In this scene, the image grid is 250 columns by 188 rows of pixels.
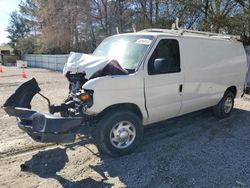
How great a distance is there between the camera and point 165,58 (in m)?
5.05

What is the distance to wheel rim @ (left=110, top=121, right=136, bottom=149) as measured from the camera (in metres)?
4.49

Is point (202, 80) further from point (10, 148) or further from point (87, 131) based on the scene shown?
point (10, 148)

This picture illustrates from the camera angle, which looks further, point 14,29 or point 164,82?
point 14,29

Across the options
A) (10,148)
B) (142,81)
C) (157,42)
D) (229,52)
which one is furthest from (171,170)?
(229,52)

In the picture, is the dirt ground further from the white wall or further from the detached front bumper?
the white wall

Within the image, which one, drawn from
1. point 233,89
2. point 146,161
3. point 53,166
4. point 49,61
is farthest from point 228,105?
point 49,61

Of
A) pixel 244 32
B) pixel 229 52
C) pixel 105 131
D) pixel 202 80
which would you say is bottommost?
pixel 105 131

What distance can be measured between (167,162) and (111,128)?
3.54ft

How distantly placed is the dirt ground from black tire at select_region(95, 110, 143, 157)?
14 cm

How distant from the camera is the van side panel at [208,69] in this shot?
5.50 meters

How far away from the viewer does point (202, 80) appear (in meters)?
5.83

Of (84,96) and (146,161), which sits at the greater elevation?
(84,96)

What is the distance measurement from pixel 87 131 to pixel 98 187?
86.9 inches

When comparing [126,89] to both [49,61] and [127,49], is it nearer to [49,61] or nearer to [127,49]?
[127,49]
